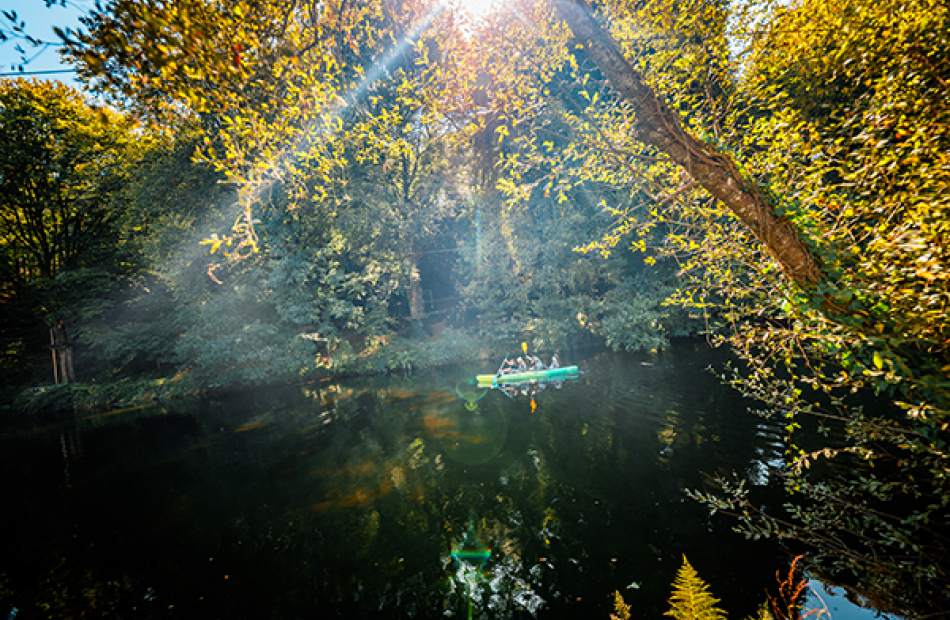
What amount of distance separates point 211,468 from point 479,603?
26.5 ft

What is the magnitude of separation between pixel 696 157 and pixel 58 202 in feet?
96.1

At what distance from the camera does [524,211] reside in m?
20.7

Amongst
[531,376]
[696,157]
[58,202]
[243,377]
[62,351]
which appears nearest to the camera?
[696,157]

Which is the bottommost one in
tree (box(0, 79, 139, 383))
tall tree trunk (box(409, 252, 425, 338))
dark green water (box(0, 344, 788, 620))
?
dark green water (box(0, 344, 788, 620))

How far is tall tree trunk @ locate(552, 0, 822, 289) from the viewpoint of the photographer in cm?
263

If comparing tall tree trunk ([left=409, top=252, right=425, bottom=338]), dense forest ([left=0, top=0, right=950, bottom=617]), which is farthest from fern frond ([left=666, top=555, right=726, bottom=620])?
tall tree trunk ([left=409, top=252, right=425, bottom=338])

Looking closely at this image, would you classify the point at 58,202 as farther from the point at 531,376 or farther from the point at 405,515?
the point at 405,515

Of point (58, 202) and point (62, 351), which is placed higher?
point (58, 202)

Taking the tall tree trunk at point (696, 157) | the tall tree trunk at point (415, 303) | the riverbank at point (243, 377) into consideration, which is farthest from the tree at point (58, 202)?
the tall tree trunk at point (696, 157)

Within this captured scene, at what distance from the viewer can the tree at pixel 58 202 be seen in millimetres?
17828

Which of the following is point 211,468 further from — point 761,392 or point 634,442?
point 761,392

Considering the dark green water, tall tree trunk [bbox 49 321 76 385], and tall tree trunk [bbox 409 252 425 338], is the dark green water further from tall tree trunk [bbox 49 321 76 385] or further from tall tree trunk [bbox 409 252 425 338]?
tall tree trunk [bbox 49 321 76 385]

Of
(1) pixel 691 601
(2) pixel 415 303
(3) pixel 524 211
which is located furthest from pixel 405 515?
(3) pixel 524 211

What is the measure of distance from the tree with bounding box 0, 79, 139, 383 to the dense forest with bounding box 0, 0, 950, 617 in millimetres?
163
